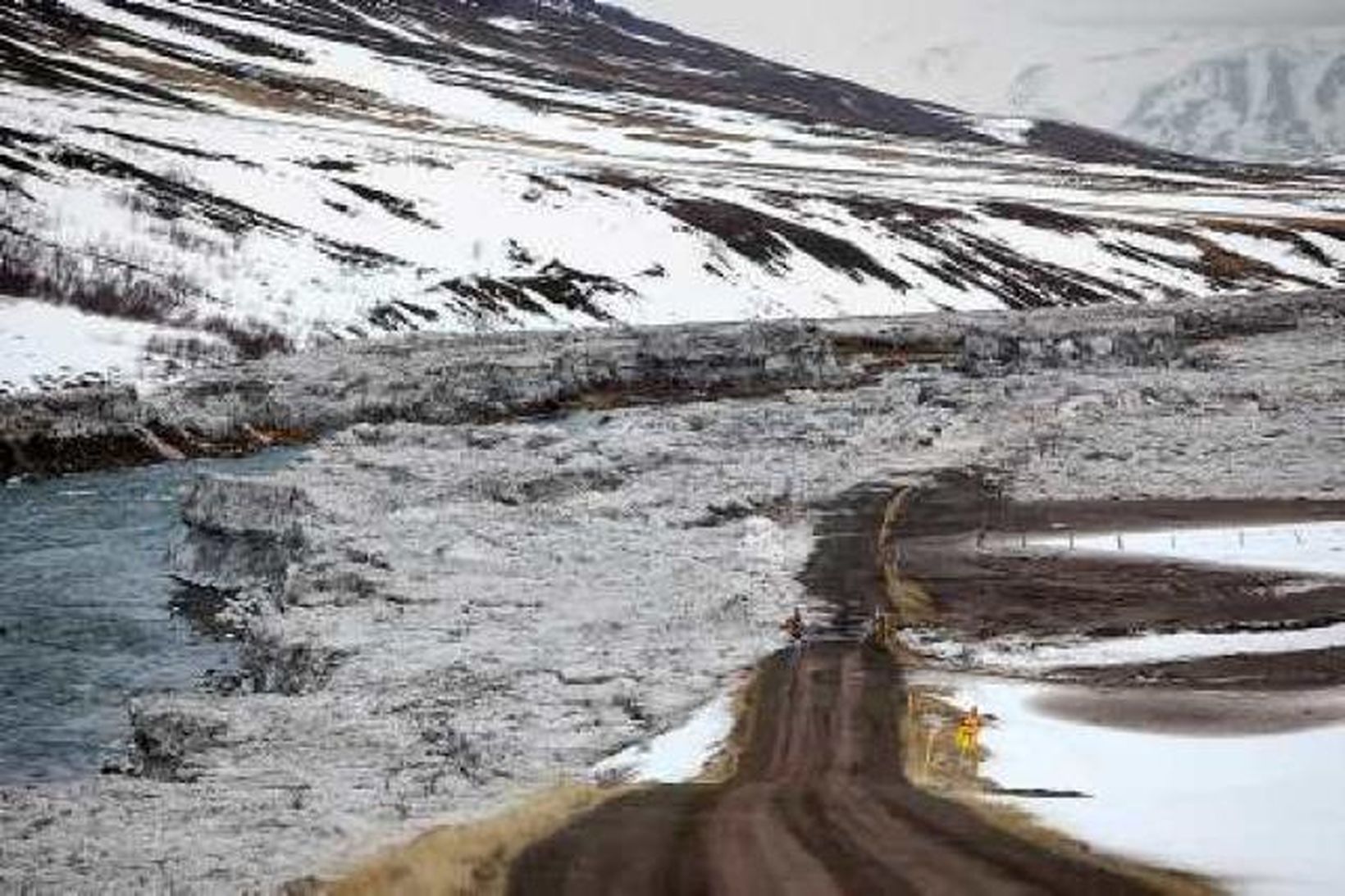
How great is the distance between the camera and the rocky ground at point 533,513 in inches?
839

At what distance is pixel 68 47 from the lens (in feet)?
437

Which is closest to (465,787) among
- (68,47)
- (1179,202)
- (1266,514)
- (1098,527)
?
(1098,527)

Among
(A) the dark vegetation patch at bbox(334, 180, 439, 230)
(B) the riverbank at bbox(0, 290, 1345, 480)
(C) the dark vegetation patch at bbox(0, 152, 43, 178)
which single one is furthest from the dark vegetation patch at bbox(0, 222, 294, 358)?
(A) the dark vegetation patch at bbox(334, 180, 439, 230)

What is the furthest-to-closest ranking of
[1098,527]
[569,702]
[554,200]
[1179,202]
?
[1179,202]
[554,200]
[1098,527]
[569,702]

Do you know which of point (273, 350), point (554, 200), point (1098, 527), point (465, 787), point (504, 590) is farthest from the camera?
point (554, 200)

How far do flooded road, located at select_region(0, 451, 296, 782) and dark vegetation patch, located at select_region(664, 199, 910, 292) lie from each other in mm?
57952

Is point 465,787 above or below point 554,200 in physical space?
below

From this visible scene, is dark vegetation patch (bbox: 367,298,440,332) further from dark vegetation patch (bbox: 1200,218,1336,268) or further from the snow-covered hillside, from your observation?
dark vegetation patch (bbox: 1200,218,1336,268)

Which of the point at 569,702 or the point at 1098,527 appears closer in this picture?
the point at 569,702

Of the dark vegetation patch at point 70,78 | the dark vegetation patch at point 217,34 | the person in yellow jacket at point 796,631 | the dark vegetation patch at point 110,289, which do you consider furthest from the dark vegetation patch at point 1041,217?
the person in yellow jacket at point 796,631

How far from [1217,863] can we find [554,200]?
8498 cm

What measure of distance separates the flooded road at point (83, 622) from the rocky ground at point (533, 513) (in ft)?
4.19

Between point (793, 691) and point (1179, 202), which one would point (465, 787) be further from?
point (1179, 202)

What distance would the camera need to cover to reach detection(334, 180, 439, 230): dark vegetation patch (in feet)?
292
